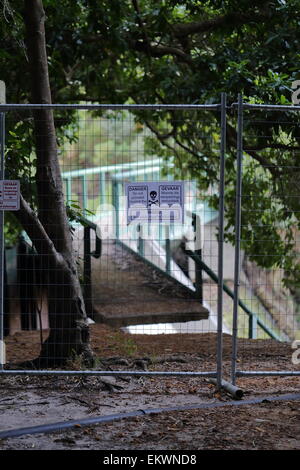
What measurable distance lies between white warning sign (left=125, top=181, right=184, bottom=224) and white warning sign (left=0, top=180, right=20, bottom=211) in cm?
104

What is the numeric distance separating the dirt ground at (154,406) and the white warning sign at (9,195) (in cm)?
166

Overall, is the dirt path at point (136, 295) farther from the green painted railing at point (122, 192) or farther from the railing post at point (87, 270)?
the railing post at point (87, 270)

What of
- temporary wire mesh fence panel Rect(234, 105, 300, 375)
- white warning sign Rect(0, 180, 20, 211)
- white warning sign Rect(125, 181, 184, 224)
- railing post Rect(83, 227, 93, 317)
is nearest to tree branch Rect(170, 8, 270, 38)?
temporary wire mesh fence panel Rect(234, 105, 300, 375)

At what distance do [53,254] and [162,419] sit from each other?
7.37ft

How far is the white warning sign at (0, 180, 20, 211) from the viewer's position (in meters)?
6.34

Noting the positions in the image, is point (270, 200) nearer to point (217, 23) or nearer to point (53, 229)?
point (217, 23)

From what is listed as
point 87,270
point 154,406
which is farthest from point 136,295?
point 154,406

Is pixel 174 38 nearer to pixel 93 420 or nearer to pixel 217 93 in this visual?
pixel 217 93

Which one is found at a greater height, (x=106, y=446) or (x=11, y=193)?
(x=11, y=193)

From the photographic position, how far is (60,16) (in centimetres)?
952

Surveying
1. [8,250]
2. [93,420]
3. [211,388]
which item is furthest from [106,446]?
[8,250]

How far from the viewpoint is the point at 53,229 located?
7.05m

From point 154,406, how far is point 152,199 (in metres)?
1.84

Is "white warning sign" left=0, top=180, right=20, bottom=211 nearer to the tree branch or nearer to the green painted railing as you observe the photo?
the green painted railing
